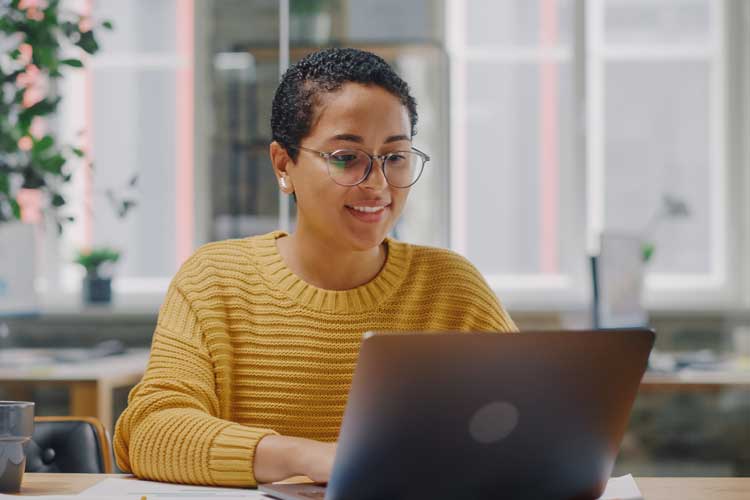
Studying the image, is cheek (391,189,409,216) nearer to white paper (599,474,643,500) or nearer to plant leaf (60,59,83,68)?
white paper (599,474,643,500)

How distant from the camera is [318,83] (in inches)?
55.9

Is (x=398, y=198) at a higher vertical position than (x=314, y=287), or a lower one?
higher

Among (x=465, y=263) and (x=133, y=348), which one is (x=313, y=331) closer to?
(x=465, y=263)

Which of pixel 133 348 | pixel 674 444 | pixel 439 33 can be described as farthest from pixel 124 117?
pixel 674 444

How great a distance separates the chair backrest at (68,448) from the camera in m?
1.63

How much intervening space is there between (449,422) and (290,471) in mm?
282

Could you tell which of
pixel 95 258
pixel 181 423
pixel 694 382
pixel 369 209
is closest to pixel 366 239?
pixel 369 209

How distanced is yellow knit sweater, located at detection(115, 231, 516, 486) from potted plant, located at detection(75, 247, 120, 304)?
10.4 ft

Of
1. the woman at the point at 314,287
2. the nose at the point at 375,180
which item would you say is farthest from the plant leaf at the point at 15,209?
the nose at the point at 375,180

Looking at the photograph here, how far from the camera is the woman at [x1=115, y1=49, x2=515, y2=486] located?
1.36 metres

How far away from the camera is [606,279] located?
3.49 m

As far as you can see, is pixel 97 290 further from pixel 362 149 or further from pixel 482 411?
pixel 482 411

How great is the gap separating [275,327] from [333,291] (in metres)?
0.10

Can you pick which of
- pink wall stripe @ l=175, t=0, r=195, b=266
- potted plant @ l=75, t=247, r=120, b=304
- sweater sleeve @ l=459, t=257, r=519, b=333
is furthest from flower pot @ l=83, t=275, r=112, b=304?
sweater sleeve @ l=459, t=257, r=519, b=333
